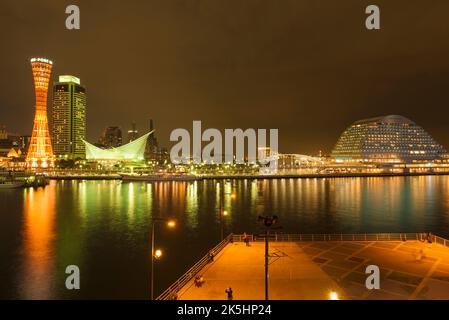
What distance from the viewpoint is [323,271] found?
37.8 feet

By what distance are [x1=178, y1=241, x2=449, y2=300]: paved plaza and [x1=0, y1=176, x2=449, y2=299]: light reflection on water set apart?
3.98 m

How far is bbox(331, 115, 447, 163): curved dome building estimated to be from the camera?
11619 centimetres

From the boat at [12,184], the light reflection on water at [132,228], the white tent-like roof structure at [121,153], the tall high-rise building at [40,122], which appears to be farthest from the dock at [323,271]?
the white tent-like roof structure at [121,153]

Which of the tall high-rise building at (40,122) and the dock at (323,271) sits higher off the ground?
the tall high-rise building at (40,122)

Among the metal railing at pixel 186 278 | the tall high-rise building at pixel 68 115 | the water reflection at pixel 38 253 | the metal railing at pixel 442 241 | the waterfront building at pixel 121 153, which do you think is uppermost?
the tall high-rise building at pixel 68 115

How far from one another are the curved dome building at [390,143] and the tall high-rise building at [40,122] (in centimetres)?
9521

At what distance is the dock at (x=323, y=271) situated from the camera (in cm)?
974

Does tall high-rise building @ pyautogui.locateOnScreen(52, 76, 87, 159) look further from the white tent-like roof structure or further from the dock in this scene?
the dock

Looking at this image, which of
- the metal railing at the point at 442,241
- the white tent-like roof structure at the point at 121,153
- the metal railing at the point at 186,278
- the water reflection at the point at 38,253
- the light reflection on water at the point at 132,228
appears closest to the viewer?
the metal railing at the point at 186,278

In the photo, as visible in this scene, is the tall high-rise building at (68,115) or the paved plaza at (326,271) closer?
the paved plaza at (326,271)

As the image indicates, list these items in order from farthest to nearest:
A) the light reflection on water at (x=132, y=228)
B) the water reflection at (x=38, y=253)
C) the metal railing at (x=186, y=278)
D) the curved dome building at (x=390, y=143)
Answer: the curved dome building at (x=390, y=143), the light reflection on water at (x=132, y=228), the water reflection at (x=38, y=253), the metal railing at (x=186, y=278)

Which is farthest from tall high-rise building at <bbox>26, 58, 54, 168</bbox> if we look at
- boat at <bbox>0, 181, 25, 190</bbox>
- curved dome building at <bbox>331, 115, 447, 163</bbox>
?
curved dome building at <bbox>331, 115, 447, 163</bbox>

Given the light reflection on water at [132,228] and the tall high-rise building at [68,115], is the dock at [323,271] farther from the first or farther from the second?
the tall high-rise building at [68,115]
